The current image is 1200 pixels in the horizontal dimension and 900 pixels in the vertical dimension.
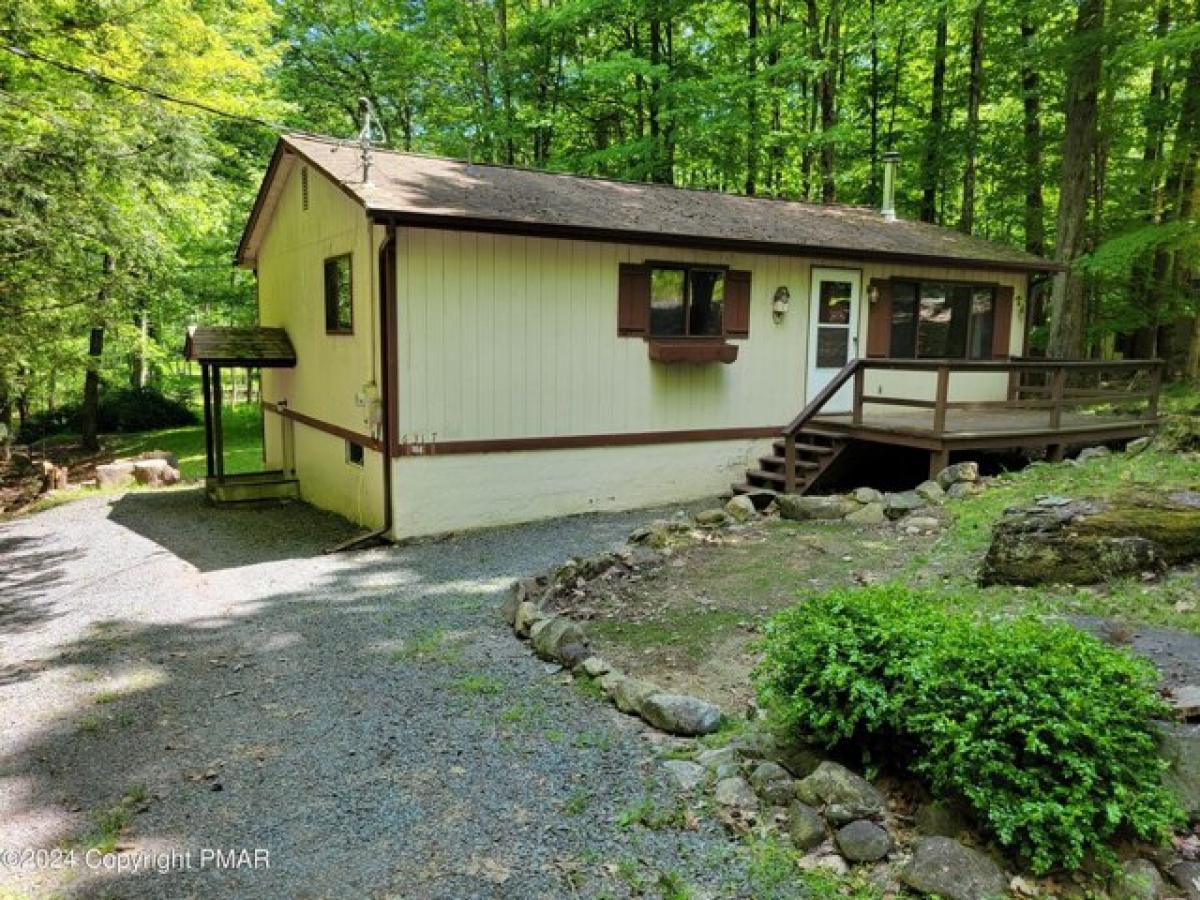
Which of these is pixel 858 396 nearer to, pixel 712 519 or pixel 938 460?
pixel 938 460

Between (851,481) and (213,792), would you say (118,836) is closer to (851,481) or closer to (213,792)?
(213,792)

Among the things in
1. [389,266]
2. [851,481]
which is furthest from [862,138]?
→ [389,266]

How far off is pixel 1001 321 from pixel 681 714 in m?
10.8

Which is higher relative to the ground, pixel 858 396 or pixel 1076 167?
pixel 1076 167

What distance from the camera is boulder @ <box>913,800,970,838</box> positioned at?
8.57 feet

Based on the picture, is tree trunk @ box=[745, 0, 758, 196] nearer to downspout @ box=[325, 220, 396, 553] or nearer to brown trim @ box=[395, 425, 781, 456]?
brown trim @ box=[395, 425, 781, 456]

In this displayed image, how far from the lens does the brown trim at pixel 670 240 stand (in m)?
7.63

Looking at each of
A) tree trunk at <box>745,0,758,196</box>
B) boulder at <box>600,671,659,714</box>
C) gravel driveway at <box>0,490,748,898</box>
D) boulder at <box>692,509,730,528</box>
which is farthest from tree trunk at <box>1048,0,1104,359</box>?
boulder at <box>600,671,659,714</box>

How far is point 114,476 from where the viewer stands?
40.7ft

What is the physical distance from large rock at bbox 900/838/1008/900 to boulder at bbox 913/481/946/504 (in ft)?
17.6

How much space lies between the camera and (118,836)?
3.06 m

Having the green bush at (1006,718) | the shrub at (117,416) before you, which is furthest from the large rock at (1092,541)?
the shrub at (117,416)

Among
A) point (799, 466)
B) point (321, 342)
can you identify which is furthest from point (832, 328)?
point (321, 342)

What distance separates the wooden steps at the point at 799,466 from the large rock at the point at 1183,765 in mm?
6404
